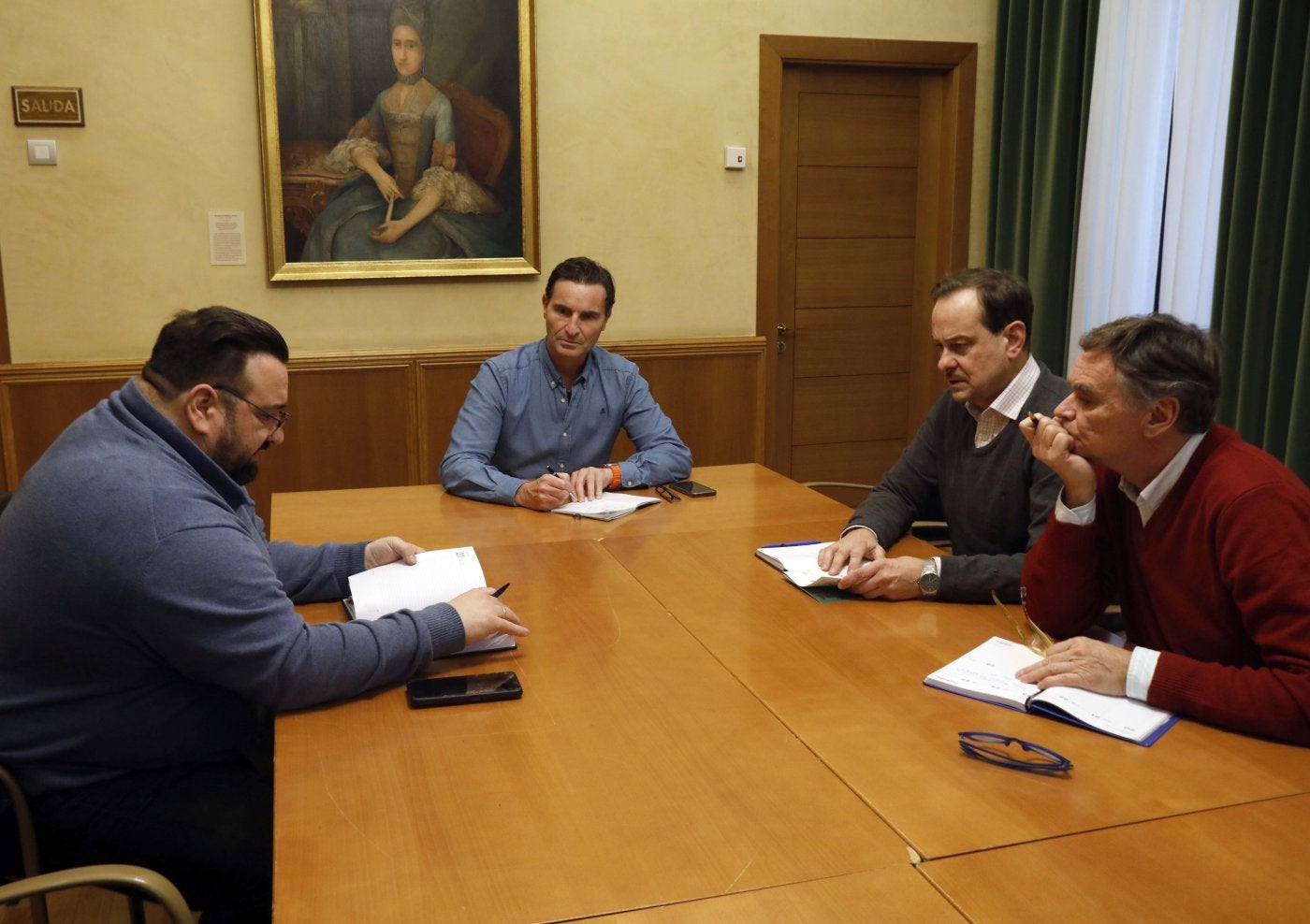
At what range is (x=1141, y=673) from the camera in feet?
5.59

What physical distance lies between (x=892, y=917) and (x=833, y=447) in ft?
14.3

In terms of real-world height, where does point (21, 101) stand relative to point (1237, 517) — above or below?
above

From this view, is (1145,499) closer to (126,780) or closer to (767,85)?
(126,780)

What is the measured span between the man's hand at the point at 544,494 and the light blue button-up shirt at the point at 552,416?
362 mm

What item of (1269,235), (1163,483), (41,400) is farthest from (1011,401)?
(41,400)

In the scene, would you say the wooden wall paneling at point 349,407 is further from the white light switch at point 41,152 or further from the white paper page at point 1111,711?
the white paper page at point 1111,711

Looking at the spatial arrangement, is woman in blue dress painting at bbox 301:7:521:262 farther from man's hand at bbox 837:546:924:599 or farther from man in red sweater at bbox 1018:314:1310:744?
man in red sweater at bbox 1018:314:1310:744

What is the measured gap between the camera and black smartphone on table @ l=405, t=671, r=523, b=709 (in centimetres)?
178

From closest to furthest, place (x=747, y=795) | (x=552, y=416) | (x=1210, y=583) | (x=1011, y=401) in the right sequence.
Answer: (x=747, y=795)
(x=1210, y=583)
(x=1011, y=401)
(x=552, y=416)

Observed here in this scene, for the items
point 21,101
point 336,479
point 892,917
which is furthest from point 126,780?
point 21,101

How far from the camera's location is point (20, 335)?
432cm

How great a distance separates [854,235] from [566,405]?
2283mm

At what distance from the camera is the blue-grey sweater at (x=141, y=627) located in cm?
167

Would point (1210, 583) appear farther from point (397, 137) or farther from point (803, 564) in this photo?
point (397, 137)
